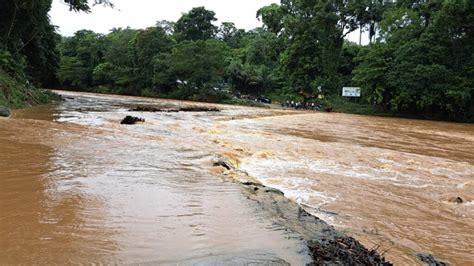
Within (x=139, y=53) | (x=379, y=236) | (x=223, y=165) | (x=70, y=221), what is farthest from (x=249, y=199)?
(x=139, y=53)

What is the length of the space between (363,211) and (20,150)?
20.0 feet

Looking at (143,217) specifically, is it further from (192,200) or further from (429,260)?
(429,260)

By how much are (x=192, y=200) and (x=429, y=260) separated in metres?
2.60

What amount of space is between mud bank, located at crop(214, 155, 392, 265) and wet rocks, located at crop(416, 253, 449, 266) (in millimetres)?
485

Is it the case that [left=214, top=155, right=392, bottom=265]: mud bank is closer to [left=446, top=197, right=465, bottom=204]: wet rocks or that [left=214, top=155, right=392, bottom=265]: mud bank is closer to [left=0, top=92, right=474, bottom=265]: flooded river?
[left=0, top=92, right=474, bottom=265]: flooded river

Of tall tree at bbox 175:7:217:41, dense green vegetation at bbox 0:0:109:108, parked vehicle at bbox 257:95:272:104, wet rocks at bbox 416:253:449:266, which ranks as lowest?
wet rocks at bbox 416:253:449:266

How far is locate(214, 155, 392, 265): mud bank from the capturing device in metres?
3.19

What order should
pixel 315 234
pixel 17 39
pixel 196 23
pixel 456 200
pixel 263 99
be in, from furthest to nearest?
pixel 196 23
pixel 263 99
pixel 17 39
pixel 456 200
pixel 315 234

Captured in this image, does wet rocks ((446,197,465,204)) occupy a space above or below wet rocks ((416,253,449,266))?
below

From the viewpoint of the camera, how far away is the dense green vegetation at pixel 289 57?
31.2 meters

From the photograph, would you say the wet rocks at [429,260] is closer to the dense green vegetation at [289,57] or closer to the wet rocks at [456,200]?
the wet rocks at [456,200]

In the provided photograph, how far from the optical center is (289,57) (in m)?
48.7

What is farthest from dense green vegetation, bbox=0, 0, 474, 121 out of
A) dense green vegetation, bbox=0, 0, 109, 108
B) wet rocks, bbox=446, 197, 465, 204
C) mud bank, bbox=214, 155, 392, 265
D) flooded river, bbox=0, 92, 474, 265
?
wet rocks, bbox=446, 197, 465, 204

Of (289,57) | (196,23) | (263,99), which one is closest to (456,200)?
(263,99)
